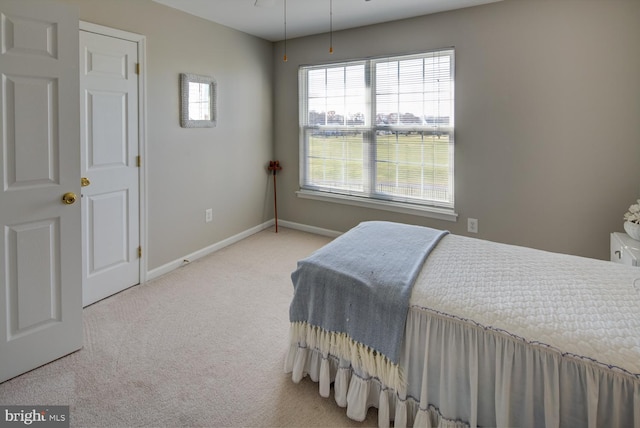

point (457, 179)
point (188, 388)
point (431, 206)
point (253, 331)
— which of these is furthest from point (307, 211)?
point (188, 388)

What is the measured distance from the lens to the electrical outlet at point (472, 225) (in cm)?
363

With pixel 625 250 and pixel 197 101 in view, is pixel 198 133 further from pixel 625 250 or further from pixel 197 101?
pixel 625 250

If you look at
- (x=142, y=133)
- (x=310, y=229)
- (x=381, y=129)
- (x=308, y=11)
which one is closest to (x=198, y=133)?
(x=142, y=133)

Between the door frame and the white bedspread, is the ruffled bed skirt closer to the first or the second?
the white bedspread

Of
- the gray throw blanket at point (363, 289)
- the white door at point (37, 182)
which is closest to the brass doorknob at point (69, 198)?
the white door at point (37, 182)

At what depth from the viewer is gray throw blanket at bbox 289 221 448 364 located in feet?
5.12

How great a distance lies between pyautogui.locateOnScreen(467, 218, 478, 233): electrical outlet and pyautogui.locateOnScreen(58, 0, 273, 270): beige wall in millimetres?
2577

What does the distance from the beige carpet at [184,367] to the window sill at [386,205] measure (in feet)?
4.86

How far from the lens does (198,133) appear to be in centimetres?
384

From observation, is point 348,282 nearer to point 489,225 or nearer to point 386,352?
point 386,352

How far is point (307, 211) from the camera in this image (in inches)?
192

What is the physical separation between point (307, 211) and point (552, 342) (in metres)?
3.77

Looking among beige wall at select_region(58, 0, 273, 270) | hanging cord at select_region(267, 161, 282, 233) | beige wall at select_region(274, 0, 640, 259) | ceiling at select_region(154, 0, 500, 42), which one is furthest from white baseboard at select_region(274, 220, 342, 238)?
ceiling at select_region(154, 0, 500, 42)

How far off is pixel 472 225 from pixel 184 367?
283cm
